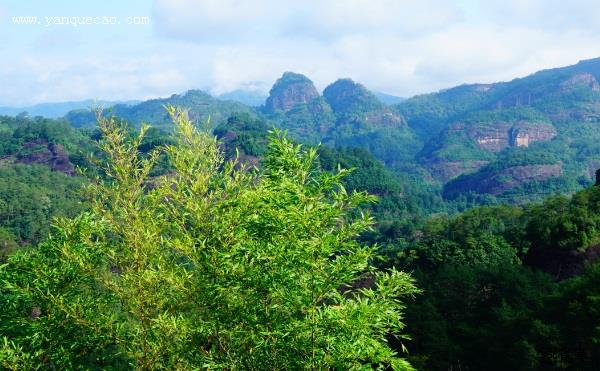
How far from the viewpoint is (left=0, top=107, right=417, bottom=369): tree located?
9.27 m

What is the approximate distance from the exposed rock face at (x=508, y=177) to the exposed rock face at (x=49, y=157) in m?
116

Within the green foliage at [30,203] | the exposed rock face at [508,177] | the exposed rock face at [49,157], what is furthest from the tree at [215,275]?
the exposed rock face at [508,177]

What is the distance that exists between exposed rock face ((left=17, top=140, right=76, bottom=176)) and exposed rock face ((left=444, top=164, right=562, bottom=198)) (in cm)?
11614

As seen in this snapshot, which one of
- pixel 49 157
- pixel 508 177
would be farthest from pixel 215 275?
pixel 508 177

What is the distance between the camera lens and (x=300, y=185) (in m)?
9.94

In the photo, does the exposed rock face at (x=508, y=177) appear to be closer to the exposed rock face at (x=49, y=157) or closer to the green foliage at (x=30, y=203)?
the green foliage at (x=30, y=203)

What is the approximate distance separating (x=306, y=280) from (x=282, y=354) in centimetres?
171

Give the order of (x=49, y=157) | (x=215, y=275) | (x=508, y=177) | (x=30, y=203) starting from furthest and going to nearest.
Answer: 1. (x=508, y=177)
2. (x=49, y=157)
3. (x=30, y=203)
4. (x=215, y=275)

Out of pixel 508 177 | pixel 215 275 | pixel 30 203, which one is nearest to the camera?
pixel 215 275

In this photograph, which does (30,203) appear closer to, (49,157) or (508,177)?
(49,157)

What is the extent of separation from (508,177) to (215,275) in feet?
488

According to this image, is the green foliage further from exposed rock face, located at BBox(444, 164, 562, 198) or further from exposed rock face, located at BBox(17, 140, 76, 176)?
exposed rock face, located at BBox(444, 164, 562, 198)

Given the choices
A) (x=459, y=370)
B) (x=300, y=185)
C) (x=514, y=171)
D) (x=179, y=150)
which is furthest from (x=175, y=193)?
(x=514, y=171)

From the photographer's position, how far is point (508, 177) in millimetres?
144000
